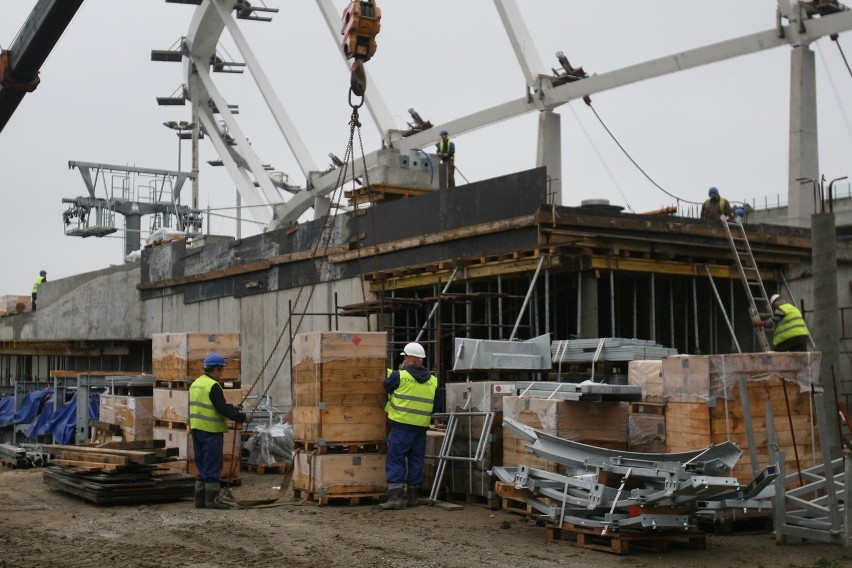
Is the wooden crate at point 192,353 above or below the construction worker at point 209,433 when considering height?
above

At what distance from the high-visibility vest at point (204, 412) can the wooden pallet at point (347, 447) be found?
3.66 feet

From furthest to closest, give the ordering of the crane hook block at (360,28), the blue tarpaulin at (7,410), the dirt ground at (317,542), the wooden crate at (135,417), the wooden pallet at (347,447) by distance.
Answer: the blue tarpaulin at (7,410), the wooden crate at (135,417), the crane hook block at (360,28), the wooden pallet at (347,447), the dirt ground at (317,542)

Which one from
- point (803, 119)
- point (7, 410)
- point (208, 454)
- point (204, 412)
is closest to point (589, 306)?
point (204, 412)

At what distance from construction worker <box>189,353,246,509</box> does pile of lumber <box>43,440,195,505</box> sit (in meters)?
0.67

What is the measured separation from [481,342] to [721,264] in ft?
21.3

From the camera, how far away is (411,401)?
502 inches

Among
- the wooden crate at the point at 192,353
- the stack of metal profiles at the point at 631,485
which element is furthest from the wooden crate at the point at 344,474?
the wooden crate at the point at 192,353

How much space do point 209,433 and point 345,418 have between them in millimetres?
1669

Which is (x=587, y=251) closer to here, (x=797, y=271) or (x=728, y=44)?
(x=797, y=271)

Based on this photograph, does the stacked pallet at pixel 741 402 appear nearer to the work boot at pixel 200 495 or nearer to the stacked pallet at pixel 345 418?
the stacked pallet at pixel 345 418

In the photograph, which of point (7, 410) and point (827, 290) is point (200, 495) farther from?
point (7, 410)

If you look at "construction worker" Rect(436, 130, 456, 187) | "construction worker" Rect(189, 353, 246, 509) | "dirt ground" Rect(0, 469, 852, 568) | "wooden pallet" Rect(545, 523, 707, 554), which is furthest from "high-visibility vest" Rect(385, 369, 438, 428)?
"construction worker" Rect(436, 130, 456, 187)

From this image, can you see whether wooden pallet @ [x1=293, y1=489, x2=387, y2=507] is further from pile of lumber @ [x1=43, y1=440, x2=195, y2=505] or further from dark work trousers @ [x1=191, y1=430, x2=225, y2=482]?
pile of lumber @ [x1=43, y1=440, x2=195, y2=505]

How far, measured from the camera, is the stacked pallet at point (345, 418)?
1302 centimetres
